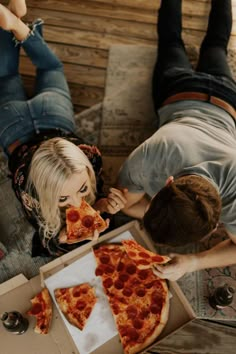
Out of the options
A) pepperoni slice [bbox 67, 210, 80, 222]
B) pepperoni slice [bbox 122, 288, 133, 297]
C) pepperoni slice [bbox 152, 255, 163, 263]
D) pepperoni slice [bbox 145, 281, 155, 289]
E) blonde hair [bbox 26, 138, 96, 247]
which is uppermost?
blonde hair [bbox 26, 138, 96, 247]

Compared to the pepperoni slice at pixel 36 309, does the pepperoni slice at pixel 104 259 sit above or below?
above

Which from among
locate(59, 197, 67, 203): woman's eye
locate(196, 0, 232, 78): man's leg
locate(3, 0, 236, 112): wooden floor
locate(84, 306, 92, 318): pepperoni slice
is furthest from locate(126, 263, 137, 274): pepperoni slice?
locate(3, 0, 236, 112): wooden floor

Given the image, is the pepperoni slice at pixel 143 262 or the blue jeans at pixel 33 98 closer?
the pepperoni slice at pixel 143 262

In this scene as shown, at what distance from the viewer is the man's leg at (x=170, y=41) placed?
5.39ft

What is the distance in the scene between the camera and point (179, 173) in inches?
41.9

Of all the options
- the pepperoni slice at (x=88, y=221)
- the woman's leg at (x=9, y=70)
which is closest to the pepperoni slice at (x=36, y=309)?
the pepperoni slice at (x=88, y=221)

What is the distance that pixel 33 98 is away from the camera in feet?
5.23

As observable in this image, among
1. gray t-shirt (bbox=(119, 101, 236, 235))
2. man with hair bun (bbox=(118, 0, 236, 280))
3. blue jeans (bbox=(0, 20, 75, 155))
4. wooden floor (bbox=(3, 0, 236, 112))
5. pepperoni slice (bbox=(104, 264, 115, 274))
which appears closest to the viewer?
man with hair bun (bbox=(118, 0, 236, 280))

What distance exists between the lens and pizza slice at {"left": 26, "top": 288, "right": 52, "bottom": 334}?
4.20 ft

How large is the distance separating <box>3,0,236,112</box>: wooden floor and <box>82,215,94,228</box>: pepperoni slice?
959 mm

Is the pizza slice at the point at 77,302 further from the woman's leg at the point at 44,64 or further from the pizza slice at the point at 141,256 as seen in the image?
the woman's leg at the point at 44,64

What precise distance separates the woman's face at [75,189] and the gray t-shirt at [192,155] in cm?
18

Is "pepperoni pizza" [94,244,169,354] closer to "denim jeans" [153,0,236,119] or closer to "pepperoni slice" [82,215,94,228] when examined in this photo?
"pepperoni slice" [82,215,94,228]

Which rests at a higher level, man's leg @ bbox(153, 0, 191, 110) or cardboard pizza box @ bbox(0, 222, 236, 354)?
man's leg @ bbox(153, 0, 191, 110)
